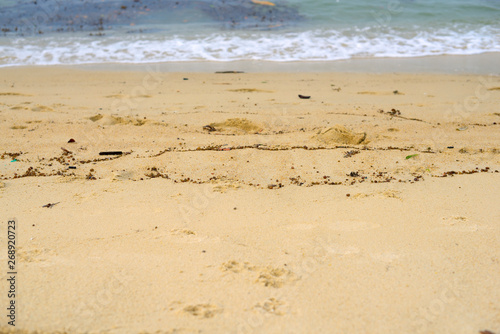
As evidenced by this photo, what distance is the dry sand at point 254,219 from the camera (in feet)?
5.92

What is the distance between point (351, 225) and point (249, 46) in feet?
26.6

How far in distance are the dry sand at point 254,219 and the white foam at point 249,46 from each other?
404 cm

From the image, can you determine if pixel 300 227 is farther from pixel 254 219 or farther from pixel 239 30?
pixel 239 30

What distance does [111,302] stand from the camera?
6.06 ft

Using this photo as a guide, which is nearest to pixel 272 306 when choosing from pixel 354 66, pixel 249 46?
pixel 354 66

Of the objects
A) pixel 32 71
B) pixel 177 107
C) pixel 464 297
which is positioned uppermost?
pixel 32 71

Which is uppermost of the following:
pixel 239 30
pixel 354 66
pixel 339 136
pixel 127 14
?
pixel 127 14

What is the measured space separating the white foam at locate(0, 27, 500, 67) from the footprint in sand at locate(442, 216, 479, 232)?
22.6ft

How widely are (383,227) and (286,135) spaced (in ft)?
7.07

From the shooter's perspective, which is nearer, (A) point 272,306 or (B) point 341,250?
(A) point 272,306

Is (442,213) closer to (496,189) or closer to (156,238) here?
(496,189)

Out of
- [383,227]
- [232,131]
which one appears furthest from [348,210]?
[232,131]

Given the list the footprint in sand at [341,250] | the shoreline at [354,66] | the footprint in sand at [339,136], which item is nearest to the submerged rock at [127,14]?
the shoreline at [354,66]

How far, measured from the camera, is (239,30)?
1142cm
